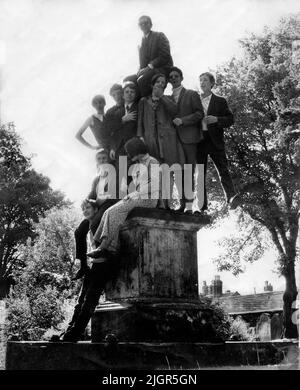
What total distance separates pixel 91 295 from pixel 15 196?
28.9 m

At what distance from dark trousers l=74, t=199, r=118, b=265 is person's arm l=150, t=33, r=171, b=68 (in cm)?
208

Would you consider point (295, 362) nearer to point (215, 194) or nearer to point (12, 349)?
point (12, 349)

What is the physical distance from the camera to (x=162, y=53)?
772 cm

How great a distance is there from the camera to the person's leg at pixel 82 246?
22.9ft

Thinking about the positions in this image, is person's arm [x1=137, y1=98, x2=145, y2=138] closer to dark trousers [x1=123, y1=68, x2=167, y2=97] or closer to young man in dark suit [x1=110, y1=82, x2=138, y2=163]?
young man in dark suit [x1=110, y1=82, x2=138, y2=163]

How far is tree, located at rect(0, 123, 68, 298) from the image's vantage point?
112 ft

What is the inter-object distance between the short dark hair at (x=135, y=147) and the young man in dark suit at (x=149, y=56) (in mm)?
1078

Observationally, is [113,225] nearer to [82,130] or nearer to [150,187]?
[150,187]

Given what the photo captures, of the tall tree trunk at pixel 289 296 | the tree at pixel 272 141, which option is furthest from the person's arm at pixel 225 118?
the tall tree trunk at pixel 289 296

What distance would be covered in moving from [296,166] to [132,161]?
1763cm

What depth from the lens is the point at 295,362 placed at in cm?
600

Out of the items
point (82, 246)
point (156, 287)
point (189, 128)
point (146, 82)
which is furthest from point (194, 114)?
point (156, 287)

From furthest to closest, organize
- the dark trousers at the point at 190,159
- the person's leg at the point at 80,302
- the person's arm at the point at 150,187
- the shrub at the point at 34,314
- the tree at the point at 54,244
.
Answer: the tree at the point at 54,244, the shrub at the point at 34,314, the dark trousers at the point at 190,159, the person's arm at the point at 150,187, the person's leg at the point at 80,302

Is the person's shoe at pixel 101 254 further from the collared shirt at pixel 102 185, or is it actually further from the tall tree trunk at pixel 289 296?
the tall tree trunk at pixel 289 296
